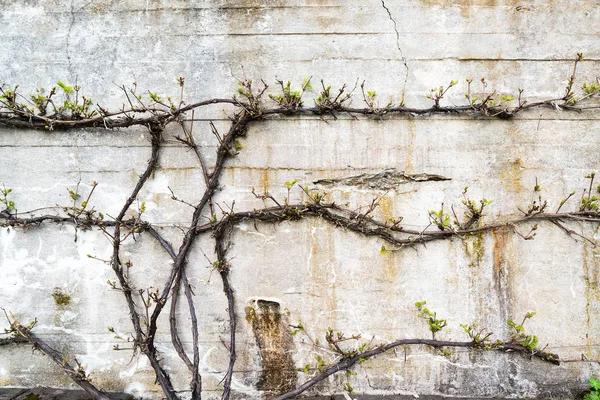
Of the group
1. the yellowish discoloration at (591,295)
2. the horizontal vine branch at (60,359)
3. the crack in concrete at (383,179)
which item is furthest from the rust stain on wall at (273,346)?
the yellowish discoloration at (591,295)

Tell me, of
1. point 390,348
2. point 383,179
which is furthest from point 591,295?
point 383,179

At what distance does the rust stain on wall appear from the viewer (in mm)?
2834

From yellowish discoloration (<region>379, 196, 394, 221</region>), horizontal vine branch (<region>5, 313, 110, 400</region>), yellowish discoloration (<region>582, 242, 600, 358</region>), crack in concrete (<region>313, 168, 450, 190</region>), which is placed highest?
crack in concrete (<region>313, 168, 450, 190</region>)

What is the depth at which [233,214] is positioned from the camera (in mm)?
2781

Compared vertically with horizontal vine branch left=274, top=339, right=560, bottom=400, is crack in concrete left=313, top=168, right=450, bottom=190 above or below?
above

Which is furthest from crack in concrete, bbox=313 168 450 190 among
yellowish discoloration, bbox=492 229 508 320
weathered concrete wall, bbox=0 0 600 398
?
yellowish discoloration, bbox=492 229 508 320

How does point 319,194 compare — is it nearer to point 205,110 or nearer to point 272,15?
point 205,110

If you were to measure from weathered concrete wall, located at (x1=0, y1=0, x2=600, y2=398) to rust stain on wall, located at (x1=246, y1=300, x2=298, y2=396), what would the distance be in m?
0.02

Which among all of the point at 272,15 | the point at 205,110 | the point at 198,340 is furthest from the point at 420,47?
the point at 198,340

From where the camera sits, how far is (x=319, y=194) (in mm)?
2836

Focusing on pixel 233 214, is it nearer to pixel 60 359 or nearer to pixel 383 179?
pixel 383 179

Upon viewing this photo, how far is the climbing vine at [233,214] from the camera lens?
2.78 meters

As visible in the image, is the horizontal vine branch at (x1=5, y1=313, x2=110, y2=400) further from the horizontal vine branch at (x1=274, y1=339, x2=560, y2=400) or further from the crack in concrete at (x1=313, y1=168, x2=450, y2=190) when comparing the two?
the crack in concrete at (x1=313, y1=168, x2=450, y2=190)

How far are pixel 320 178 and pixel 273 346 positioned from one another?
1.14m
